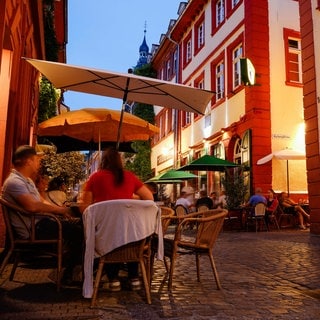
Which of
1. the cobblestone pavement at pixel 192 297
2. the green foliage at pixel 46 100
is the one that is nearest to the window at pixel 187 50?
the green foliage at pixel 46 100

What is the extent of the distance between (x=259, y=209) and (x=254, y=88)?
4909 millimetres

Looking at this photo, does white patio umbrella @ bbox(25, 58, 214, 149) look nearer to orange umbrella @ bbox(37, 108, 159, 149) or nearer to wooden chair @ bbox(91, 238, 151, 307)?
orange umbrella @ bbox(37, 108, 159, 149)

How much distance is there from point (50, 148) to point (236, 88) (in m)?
7.47

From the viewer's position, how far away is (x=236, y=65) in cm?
1783

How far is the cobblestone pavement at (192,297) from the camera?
3.58 metres

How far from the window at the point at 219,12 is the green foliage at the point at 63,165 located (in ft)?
28.3

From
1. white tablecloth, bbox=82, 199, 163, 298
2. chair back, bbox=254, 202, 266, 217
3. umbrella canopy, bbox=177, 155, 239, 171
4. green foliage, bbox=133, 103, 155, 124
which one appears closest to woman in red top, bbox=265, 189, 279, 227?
chair back, bbox=254, 202, 266, 217

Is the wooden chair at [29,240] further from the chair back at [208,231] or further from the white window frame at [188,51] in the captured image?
the white window frame at [188,51]

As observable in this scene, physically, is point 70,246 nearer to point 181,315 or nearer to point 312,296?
point 181,315

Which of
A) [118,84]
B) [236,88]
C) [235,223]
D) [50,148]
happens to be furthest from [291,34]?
[118,84]

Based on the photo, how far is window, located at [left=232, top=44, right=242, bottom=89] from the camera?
57.5 ft

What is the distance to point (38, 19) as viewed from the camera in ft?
34.5

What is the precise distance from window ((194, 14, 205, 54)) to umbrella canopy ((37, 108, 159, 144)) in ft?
46.2

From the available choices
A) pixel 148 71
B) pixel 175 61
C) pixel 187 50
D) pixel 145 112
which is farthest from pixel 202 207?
A: pixel 148 71
